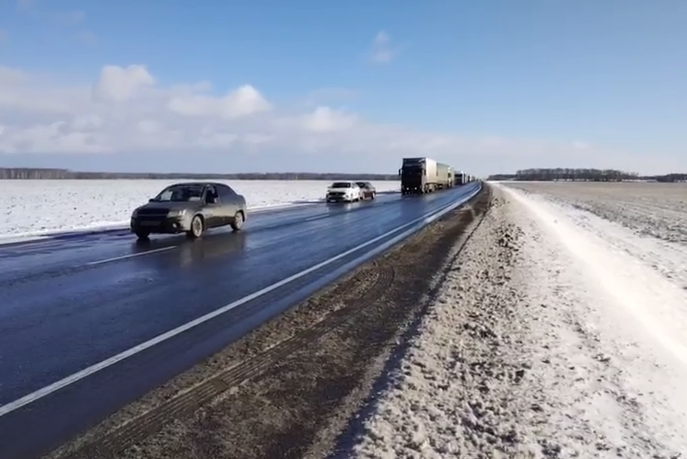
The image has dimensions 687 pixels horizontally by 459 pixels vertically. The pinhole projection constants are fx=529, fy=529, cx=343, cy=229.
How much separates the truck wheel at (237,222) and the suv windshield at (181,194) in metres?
1.82

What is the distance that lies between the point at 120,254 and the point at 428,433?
1040 cm

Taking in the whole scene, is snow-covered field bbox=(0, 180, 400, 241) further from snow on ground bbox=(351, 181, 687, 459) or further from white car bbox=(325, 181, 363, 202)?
snow on ground bbox=(351, 181, 687, 459)

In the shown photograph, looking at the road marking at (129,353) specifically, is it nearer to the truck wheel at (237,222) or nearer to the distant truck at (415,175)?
the truck wheel at (237,222)

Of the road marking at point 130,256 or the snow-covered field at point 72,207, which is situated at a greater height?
the road marking at point 130,256

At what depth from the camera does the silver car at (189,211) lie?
1515 cm

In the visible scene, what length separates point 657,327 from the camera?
713 cm

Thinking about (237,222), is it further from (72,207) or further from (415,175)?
(415,175)

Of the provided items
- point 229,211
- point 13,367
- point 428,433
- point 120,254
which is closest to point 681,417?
point 428,433

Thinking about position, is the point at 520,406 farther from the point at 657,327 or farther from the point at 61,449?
the point at 657,327

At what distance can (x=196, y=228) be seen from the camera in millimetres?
15977

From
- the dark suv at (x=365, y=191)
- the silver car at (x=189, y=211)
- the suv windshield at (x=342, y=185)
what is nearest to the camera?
the silver car at (x=189, y=211)

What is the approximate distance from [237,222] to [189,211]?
303 cm

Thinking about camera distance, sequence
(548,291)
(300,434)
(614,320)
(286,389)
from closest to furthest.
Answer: (300,434) < (286,389) < (614,320) < (548,291)

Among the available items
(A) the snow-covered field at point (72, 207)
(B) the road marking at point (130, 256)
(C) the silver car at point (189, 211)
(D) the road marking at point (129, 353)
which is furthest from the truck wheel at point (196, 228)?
(D) the road marking at point (129, 353)
